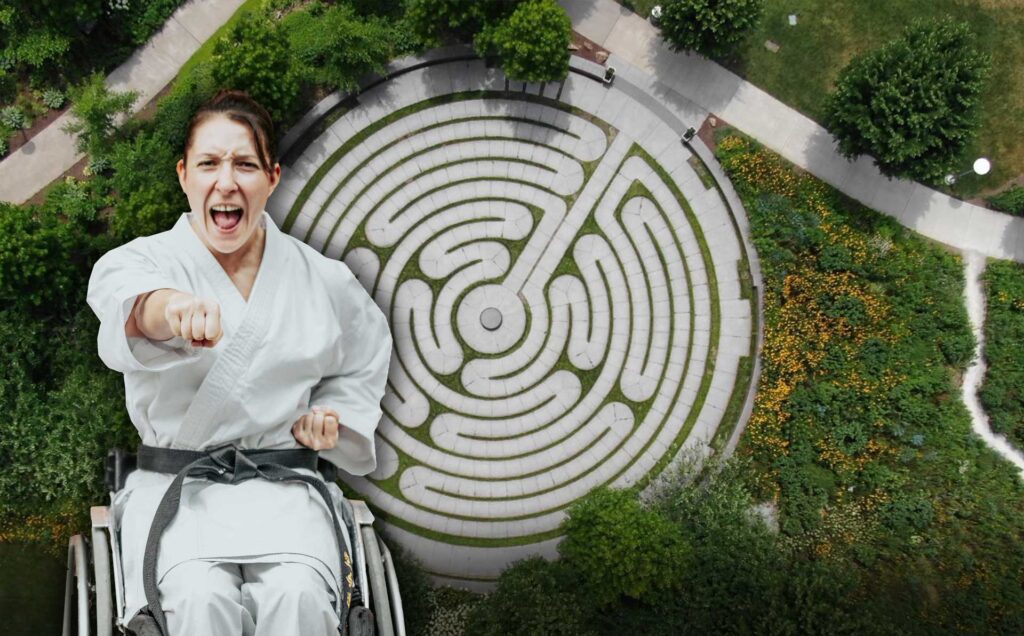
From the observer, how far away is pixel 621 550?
20734mm

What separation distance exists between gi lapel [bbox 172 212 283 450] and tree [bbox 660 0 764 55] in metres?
15.1

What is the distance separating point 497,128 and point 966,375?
15.9 m

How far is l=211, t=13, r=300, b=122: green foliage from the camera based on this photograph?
2125 centimetres

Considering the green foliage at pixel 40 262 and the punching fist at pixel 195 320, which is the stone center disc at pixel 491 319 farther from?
the punching fist at pixel 195 320

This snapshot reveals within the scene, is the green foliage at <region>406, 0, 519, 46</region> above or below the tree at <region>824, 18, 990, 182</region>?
above

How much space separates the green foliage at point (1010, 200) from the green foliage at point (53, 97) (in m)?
27.8

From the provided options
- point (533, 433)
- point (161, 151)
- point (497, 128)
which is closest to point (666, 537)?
point (533, 433)

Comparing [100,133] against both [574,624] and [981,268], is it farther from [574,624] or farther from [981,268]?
[981,268]

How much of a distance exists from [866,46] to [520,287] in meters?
12.7

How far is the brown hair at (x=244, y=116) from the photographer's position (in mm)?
10945

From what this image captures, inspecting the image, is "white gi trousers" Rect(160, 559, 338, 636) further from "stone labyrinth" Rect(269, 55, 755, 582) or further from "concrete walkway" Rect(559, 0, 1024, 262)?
"concrete walkway" Rect(559, 0, 1024, 262)

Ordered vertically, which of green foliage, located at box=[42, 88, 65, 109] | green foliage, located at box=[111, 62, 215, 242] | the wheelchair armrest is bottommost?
the wheelchair armrest

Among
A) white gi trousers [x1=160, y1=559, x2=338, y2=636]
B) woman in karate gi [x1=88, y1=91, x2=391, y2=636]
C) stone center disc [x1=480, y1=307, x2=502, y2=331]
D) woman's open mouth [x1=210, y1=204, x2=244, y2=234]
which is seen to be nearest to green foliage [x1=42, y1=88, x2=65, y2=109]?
stone center disc [x1=480, y1=307, x2=502, y2=331]

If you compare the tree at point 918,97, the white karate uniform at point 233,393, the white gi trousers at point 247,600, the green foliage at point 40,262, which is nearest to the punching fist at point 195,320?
the white karate uniform at point 233,393
